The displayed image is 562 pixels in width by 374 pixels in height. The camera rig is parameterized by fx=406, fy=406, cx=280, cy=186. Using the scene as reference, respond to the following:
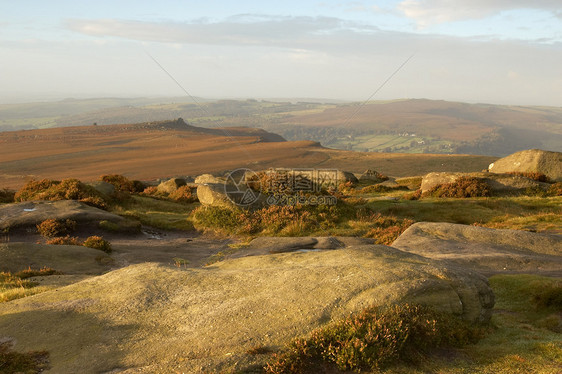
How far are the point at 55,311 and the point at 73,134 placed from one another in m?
158

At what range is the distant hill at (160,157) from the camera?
90.7 metres

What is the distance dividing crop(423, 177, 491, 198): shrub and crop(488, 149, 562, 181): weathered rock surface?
39.7ft

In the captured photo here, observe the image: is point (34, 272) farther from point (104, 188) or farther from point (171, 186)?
point (171, 186)

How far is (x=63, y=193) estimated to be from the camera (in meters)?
29.0

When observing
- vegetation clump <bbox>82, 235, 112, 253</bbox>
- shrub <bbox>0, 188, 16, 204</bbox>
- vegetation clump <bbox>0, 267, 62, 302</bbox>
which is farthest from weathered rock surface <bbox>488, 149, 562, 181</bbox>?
shrub <bbox>0, 188, 16, 204</bbox>

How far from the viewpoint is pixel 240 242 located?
2220 centimetres

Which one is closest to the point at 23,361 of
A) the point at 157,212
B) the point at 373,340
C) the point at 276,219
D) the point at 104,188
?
the point at 373,340

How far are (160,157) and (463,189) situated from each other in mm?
92066

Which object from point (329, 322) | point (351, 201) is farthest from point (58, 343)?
point (351, 201)

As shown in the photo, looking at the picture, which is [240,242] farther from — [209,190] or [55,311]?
[55,311]

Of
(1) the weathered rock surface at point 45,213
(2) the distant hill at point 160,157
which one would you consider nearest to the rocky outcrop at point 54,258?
(1) the weathered rock surface at point 45,213

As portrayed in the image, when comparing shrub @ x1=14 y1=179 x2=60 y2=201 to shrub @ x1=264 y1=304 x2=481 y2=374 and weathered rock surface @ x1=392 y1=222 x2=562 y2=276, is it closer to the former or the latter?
weathered rock surface @ x1=392 y1=222 x2=562 y2=276

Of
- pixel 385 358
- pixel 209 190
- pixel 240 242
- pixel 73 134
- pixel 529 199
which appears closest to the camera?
pixel 385 358

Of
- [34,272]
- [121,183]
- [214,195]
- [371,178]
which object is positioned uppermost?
[214,195]
